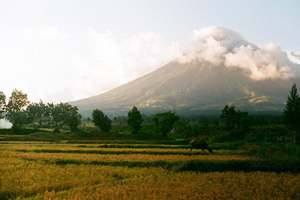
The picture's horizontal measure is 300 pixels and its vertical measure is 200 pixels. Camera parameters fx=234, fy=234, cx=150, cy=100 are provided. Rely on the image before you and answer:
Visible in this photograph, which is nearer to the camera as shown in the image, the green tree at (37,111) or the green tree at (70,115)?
the green tree at (70,115)

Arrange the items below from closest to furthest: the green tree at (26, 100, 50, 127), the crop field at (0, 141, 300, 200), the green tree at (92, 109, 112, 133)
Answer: the crop field at (0, 141, 300, 200), the green tree at (92, 109, 112, 133), the green tree at (26, 100, 50, 127)

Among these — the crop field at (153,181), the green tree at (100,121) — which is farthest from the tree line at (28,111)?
the crop field at (153,181)

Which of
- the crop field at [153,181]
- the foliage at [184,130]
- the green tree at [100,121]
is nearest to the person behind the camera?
the crop field at [153,181]

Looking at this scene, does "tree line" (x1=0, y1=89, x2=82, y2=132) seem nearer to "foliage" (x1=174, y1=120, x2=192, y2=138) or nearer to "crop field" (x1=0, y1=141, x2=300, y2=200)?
"foliage" (x1=174, y1=120, x2=192, y2=138)

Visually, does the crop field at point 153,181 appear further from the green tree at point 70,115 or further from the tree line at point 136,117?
the green tree at point 70,115

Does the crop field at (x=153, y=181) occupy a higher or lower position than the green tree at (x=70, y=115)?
lower

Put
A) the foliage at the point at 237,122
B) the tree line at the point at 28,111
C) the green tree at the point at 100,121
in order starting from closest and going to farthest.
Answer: the foliage at the point at 237,122 < the green tree at the point at 100,121 < the tree line at the point at 28,111

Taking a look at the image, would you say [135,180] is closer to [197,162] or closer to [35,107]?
[197,162]

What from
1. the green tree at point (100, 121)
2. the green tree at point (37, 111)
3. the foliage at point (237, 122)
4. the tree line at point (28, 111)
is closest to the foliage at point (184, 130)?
the foliage at point (237, 122)

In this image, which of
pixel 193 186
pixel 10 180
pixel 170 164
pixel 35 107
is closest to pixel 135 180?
pixel 193 186

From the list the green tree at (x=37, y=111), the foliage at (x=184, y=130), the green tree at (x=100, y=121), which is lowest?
the foliage at (x=184, y=130)

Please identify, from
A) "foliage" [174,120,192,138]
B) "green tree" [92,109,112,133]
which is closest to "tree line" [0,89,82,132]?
"green tree" [92,109,112,133]

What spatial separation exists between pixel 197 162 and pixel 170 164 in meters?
2.24

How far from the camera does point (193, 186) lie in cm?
1331
